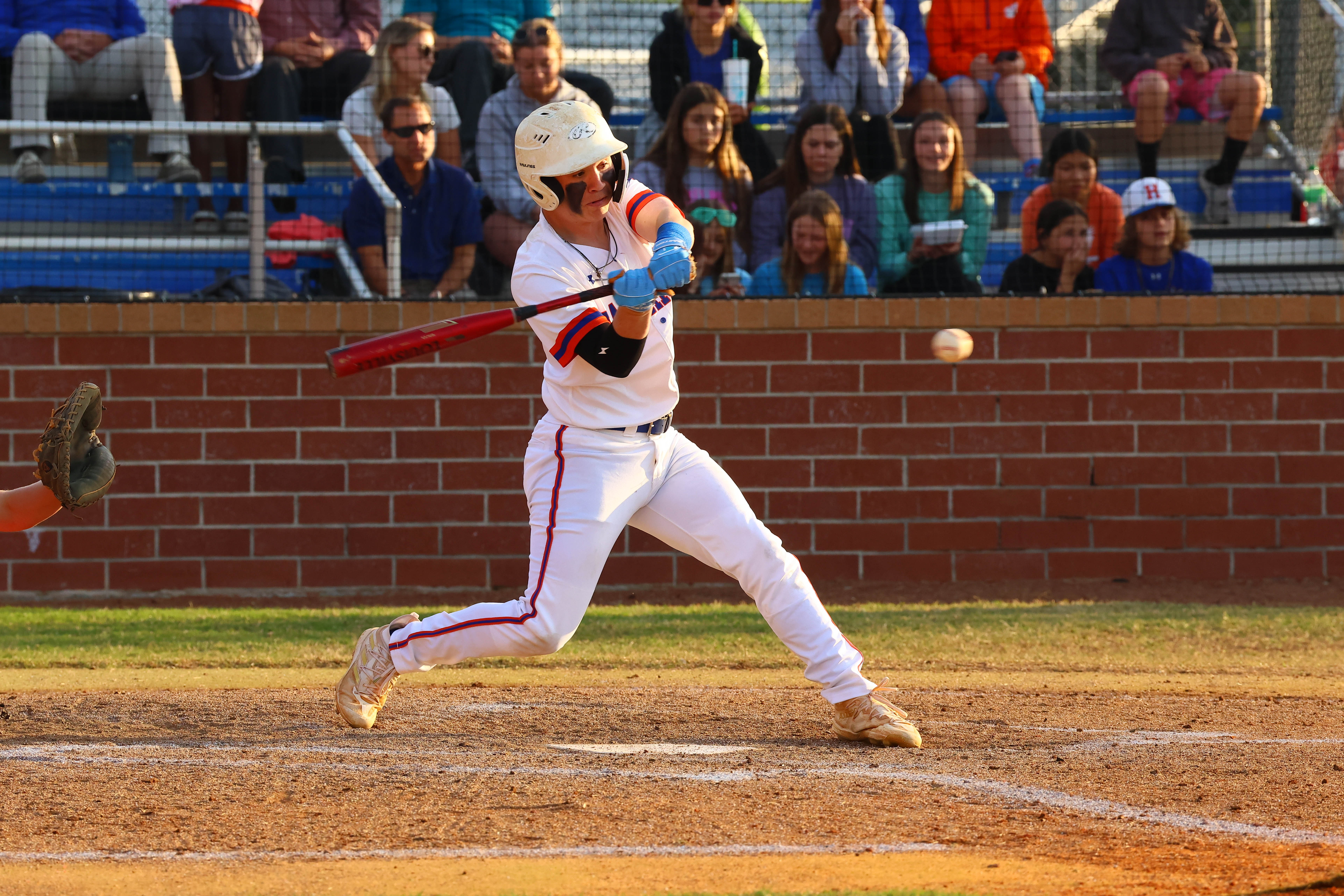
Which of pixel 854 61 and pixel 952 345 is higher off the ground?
pixel 854 61

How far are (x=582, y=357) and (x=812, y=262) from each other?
422 centimetres

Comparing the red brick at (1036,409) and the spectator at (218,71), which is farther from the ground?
the spectator at (218,71)

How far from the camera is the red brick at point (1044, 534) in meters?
8.08

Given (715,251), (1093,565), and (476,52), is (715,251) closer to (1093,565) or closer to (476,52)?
(476,52)

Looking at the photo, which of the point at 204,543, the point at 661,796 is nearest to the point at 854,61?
the point at 204,543

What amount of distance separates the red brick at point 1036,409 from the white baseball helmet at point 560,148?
4265 mm

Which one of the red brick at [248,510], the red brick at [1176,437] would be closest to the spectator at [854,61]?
the red brick at [1176,437]

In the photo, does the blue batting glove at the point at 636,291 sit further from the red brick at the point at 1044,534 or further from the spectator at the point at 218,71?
the spectator at the point at 218,71

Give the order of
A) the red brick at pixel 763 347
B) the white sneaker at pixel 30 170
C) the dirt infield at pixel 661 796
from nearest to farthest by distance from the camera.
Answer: the dirt infield at pixel 661 796
the red brick at pixel 763 347
the white sneaker at pixel 30 170

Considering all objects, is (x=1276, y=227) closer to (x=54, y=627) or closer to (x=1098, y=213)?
(x=1098, y=213)

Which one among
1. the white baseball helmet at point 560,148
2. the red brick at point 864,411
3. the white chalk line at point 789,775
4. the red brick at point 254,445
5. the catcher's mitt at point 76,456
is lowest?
the white chalk line at point 789,775

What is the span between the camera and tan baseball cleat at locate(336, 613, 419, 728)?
4477 millimetres

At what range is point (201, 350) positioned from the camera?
792 cm

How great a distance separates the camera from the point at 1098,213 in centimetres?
860
